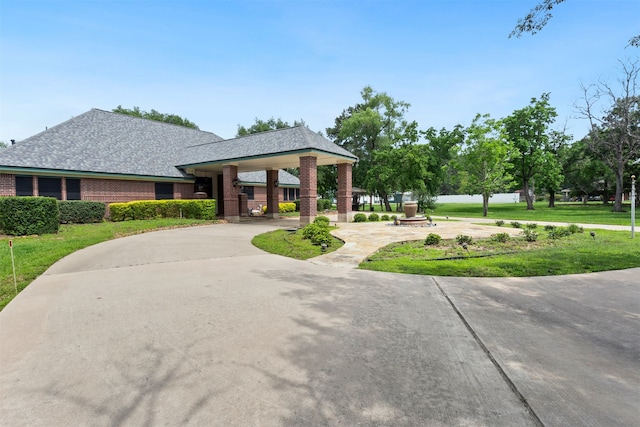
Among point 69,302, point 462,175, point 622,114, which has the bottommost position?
point 69,302

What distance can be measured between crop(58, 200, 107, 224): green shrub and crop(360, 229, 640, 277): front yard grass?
16742 mm

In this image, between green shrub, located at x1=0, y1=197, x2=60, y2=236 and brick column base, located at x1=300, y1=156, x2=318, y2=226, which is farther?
brick column base, located at x1=300, y1=156, x2=318, y2=226

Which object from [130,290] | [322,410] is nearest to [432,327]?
[322,410]

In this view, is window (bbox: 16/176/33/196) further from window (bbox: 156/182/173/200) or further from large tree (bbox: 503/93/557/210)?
large tree (bbox: 503/93/557/210)

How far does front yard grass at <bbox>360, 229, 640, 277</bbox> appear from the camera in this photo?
7.03m

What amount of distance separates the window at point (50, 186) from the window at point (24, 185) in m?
0.38

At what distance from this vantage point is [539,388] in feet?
8.89

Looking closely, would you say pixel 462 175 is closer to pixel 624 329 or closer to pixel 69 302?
pixel 624 329

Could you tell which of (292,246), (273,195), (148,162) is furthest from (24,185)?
(292,246)

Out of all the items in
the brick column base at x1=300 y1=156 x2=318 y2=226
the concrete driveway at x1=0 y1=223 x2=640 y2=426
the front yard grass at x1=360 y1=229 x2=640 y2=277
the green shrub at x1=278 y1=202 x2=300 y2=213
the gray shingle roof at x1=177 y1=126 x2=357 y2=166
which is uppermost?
the gray shingle roof at x1=177 y1=126 x2=357 y2=166

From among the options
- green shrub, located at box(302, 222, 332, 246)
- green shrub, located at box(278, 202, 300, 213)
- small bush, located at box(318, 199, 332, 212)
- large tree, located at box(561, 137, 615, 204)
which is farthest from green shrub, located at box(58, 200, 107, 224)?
large tree, located at box(561, 137, 615, 204)

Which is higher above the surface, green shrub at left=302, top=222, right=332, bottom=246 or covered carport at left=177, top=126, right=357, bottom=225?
covered carport at left=177, top=126, right=357, bottom=225

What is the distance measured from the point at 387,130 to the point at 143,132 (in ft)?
90.8

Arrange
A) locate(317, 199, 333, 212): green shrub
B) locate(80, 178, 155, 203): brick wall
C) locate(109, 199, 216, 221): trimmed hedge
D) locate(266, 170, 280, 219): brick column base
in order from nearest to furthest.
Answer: locate(109, 199, 216, 221): trimmed hedge < locate(80, 178, 155, 203): brick wall < locate(266, 170, 280, 219): brick column base < locate(317, 199, 333, 212): green shrub
